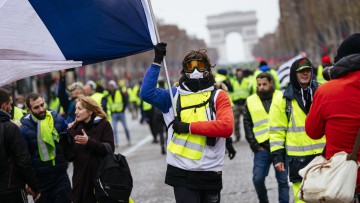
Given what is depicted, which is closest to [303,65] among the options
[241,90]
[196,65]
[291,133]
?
[291,133]

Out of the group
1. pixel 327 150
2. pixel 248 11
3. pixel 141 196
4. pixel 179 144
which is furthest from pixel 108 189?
pixel 248 11

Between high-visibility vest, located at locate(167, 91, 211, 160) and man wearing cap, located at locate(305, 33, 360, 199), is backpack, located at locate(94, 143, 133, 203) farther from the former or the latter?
man wearing cap, located at locate(305, 33, 360, 199)

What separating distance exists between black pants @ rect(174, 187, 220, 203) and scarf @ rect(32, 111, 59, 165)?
5.97ft

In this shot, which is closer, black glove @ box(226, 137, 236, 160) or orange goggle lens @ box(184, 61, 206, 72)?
orange goggle lens @ box(184, 61, 206, 72)

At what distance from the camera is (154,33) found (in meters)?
5.98

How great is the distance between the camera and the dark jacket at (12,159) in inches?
247

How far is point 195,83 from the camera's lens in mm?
5770

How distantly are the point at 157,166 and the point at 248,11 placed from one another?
144880 mm

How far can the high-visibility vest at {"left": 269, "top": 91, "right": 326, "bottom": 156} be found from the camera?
255 inches

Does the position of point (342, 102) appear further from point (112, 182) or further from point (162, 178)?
point (162, 178)

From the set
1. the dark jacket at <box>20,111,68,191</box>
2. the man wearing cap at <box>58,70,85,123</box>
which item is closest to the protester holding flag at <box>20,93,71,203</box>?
the dark jacket at <box>20,111,68,191</box>

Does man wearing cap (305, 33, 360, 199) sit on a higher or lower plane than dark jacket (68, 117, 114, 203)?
higher

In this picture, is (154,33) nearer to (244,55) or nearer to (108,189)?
(108,189)

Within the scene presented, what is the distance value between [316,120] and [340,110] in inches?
9.3
